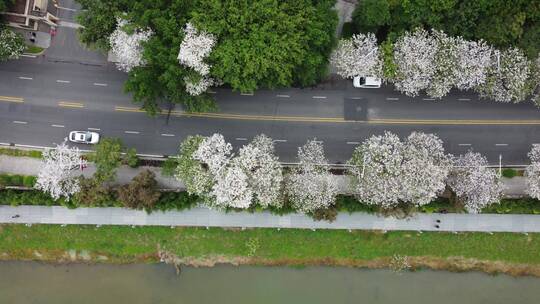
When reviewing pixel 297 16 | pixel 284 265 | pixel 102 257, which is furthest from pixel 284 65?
pixel 102 257

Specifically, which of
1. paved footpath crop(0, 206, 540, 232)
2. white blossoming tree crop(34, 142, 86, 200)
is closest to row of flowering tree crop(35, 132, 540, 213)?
white blossoming tree crop(34, 142, 86, 200)

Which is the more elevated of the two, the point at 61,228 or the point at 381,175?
the point at 381,175

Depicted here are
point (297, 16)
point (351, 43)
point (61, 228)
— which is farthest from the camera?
point (61, 228)

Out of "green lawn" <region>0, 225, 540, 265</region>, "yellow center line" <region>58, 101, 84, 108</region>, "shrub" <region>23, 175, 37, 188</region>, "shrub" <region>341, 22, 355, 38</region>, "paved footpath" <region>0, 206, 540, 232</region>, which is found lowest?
"green lawn" <region>0, 225, 540, 265</region>

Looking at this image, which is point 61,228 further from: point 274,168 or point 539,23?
point 539,23

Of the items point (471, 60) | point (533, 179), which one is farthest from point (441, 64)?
point (533, 179)

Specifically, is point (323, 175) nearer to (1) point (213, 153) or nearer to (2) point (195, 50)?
(1) point (213, 153)

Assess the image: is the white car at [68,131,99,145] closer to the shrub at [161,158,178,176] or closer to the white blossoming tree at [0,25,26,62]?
the shrub at [161,158,178,176]
